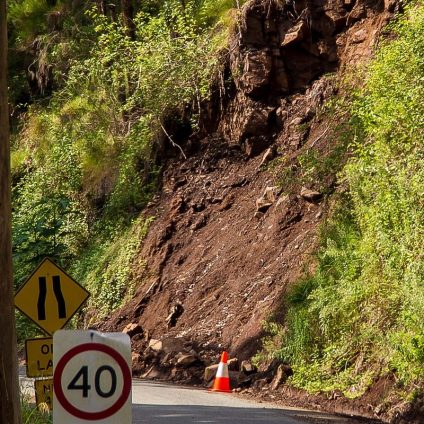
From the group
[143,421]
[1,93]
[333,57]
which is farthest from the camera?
[333,57]

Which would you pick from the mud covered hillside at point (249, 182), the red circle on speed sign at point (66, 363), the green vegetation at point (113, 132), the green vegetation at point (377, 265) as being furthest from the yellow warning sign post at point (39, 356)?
the green vegetation at point (113, 132)

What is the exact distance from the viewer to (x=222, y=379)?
17.8 metres

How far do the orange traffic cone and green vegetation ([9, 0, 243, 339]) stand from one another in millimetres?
7480

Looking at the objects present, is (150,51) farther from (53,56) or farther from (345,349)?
(345,349)

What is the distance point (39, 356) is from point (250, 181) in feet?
44.1

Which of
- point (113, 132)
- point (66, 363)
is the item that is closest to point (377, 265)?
point (66, 363)

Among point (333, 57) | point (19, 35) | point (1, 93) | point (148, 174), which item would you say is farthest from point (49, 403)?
point (19, 35)

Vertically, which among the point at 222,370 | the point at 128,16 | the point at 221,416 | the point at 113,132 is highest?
the point at 128,16

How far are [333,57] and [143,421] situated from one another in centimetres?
1489

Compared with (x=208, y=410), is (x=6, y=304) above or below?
above

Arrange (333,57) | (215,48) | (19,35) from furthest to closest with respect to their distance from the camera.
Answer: (19,35)
(215,48)
(333,57)

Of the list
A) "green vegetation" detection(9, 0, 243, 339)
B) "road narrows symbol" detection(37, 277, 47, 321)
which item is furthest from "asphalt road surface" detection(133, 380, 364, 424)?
"green vegetation" detection(9, 0, 243, 339)

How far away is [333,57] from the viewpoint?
2634 centimetres

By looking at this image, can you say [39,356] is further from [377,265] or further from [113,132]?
[113,132]
